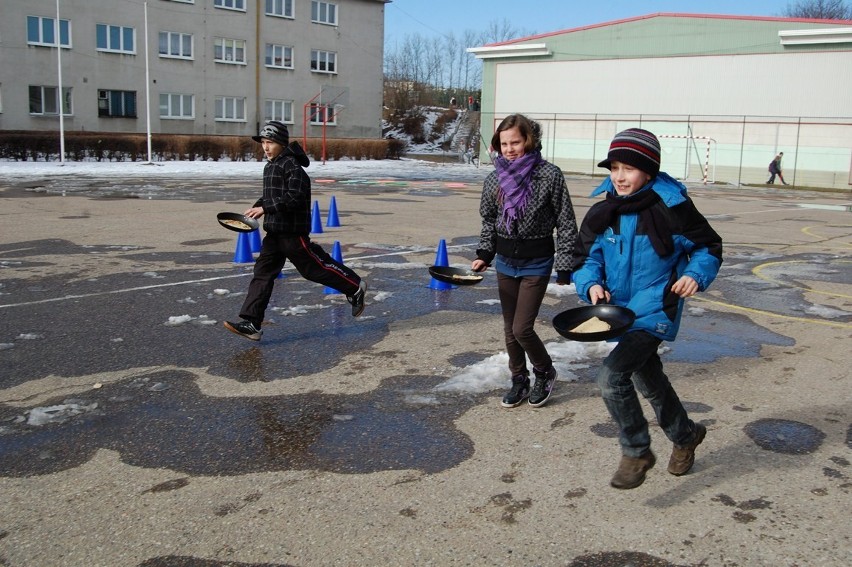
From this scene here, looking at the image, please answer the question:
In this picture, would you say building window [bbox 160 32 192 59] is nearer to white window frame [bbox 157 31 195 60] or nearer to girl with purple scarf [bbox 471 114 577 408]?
white window frame [bbox 157 31 195 60]

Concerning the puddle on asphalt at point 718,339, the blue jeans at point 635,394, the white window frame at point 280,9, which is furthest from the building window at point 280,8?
the blue jeans at point 635,394

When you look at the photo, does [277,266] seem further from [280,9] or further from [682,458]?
[280,9]

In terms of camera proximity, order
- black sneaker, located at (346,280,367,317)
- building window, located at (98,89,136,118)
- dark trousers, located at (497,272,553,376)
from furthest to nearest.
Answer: building window, located at (98,89,136,118) → black sneaker, located at (346,280,367,317) → dark trousers, located at (497,272,553,376)

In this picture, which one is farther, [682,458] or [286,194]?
[286,194]

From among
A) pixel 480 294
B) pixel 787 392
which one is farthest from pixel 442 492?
pixel 480 294

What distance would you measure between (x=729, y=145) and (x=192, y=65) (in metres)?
27.4

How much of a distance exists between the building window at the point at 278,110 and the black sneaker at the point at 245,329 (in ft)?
138

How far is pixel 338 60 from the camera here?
164ft

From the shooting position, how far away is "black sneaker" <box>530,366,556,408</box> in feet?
16.3

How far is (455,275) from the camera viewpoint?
15.7 ft

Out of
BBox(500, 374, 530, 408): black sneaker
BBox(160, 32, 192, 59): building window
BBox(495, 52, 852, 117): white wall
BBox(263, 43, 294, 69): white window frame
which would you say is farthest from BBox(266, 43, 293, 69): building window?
BBox(500, 374, 530, 408): black sneaker

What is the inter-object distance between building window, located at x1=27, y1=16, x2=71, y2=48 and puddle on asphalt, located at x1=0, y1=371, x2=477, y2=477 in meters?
38.4

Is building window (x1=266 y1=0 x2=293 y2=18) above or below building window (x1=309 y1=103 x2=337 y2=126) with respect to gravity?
above

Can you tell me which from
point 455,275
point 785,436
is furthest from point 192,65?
point 785,436
